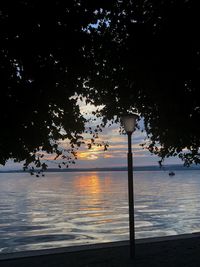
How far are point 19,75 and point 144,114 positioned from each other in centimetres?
571

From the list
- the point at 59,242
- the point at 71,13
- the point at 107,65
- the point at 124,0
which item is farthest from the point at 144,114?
the point at 59,242

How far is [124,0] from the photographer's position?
15.2 metres

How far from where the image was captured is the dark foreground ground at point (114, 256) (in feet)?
42.8

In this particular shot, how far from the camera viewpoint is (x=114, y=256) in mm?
14156

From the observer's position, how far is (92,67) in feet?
47.5

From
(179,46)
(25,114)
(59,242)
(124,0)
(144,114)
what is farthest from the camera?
(59,242)

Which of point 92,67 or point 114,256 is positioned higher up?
point 92,67

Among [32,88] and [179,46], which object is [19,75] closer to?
[32,88]

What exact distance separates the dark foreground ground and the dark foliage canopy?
3.19 m

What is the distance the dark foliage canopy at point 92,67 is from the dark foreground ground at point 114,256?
3189mm

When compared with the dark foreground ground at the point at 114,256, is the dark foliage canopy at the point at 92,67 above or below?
above

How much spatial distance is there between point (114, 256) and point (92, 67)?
239 inches

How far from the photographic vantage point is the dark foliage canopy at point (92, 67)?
1270 centimetres

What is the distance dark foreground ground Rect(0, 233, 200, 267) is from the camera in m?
13.1
